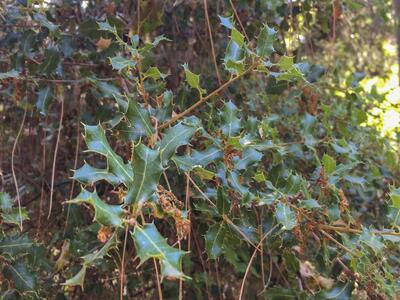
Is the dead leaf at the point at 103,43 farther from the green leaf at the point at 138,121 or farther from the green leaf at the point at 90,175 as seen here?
the green leaf at the point at 90,175

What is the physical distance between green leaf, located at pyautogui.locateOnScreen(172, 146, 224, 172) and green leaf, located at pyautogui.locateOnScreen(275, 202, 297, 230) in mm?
197

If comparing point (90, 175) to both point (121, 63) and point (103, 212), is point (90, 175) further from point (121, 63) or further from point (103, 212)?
point (121, 63)

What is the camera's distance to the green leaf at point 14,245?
1.48 m

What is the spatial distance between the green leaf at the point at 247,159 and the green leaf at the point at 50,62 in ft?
2.32

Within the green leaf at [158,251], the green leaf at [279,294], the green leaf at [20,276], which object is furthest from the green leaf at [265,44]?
the green leaf at [20,276]

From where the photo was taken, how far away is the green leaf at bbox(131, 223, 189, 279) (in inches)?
34.0

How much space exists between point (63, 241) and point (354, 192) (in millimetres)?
1132

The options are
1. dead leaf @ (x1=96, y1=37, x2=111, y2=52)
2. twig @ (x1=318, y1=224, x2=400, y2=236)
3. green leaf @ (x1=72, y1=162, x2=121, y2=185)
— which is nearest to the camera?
green leaf @ (x1=72, y1=162, x2=121, y2=185)

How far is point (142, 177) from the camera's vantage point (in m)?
0.98

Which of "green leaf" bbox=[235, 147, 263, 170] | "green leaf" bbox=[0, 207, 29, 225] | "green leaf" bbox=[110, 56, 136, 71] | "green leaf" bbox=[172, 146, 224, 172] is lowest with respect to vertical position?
"green leaf" bbox=[0, 207, 29, 225]

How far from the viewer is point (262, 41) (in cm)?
137

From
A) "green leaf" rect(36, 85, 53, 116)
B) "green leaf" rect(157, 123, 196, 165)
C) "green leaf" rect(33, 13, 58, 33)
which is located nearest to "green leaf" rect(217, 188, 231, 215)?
"green leaf" rect(157, 123, 196, 165)

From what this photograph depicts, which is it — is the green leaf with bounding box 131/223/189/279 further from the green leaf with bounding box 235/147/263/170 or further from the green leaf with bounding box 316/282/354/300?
the green leaf with bounding box 316/282/354/300

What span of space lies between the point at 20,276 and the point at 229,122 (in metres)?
0.68
